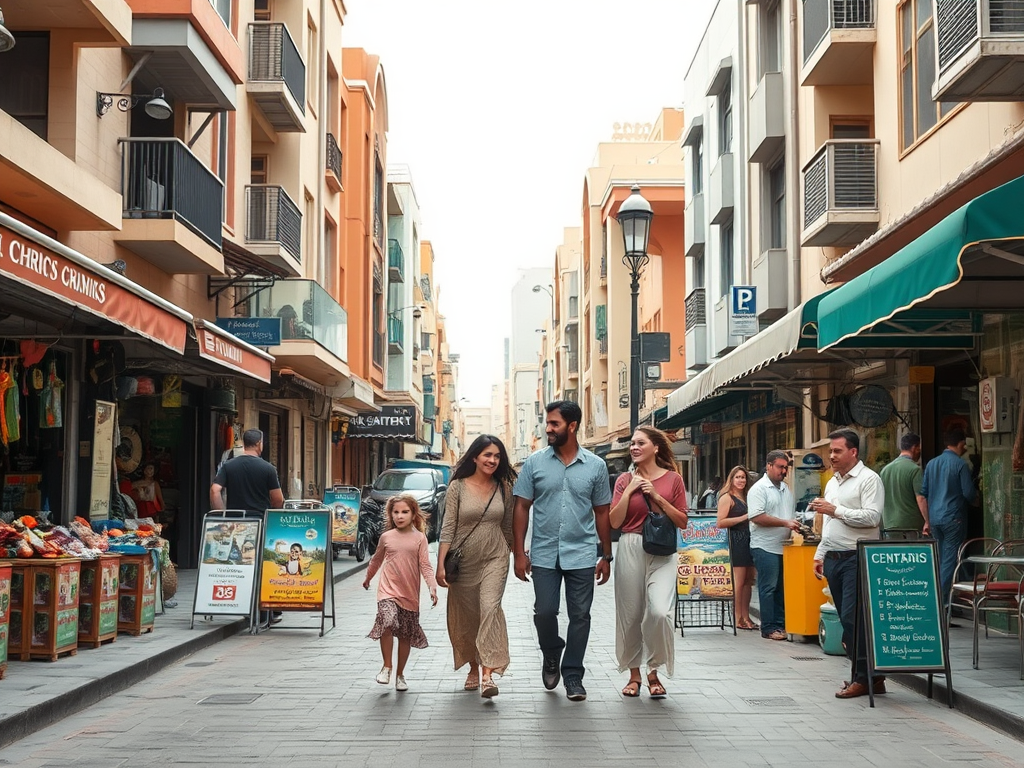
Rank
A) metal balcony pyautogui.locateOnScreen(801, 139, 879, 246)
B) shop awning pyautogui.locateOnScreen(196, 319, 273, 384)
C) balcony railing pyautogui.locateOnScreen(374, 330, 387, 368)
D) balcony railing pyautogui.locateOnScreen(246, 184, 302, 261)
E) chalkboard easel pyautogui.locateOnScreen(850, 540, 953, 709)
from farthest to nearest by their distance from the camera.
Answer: balcony railing pyautogui.locateOnScreen(374, 330, 387, 368)
balcony railing pyautogui.locateOnScreen(246, 184, 302, 261)
metal balcony pyautogui.locateOnScreen(801, 139, 879, 246)
shop awning pyautogui.locateOnScreen(196, 319, 273, 384)
chalkboard easel pyautogui.locateOnScreen(850, 540, 953, 709)

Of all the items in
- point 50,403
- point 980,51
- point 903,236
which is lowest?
point 50,403

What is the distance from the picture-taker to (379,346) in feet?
148

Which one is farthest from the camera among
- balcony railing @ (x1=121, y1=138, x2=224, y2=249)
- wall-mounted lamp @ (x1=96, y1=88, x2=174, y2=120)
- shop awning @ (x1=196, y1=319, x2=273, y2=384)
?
balcony railing @ (x1=121, y1=138, x2=224, y2=249)

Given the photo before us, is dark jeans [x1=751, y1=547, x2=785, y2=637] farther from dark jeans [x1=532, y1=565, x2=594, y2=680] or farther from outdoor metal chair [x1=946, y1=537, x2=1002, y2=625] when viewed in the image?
dark jeans [x1=532, y1=565, x2=594, y2=680]

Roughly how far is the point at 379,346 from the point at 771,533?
110 feet

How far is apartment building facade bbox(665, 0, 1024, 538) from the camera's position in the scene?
32.9 feet

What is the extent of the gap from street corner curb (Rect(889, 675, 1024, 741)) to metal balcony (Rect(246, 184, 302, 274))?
15817mm

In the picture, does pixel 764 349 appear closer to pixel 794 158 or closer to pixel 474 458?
pixel 474 458

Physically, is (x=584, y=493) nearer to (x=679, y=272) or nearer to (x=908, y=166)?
(x=908, y=166)

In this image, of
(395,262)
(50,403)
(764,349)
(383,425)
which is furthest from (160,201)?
(395,262)

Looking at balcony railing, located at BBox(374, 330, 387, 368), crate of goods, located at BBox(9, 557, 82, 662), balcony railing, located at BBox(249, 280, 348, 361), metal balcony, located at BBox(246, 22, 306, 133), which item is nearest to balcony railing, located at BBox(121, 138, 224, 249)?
metal balcony, located at BBox(246, 22, 306, 133)

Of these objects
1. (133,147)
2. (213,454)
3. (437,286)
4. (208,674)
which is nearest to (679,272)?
(213,454)

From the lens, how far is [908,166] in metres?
16.6

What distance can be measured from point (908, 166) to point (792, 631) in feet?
23.8
